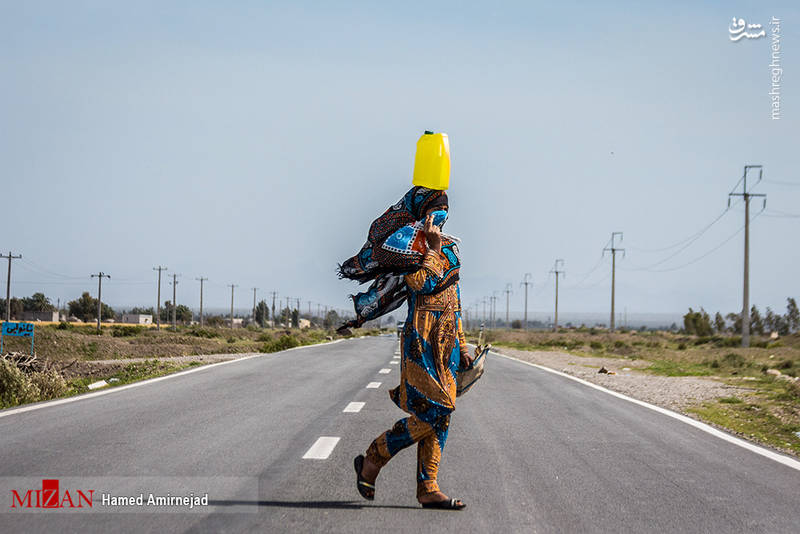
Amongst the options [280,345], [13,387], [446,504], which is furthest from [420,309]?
[280,345]

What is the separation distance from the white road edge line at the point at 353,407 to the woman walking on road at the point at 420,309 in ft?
16.7

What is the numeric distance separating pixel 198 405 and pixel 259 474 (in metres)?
4.70

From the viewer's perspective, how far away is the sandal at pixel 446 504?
18.0 ft

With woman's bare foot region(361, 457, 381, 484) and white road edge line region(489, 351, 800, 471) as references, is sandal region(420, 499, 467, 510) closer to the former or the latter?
woman's bare foot region(361, 457, 381, 484)

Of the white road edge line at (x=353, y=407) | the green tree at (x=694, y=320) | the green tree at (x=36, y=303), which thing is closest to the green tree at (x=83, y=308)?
the green tree at (x=36, y=303)

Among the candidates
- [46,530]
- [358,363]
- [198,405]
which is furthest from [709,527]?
[358,363]

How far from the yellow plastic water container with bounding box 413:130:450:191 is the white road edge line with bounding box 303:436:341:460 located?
3099 mm

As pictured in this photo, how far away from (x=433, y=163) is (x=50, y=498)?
3.45 m

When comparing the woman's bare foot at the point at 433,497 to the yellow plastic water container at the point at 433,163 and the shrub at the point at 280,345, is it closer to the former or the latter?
the yellow plastic water container at the point at 433,163

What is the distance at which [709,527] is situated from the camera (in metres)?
5.30

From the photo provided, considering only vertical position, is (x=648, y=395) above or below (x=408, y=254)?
below

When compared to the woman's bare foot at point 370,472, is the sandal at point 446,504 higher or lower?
lower

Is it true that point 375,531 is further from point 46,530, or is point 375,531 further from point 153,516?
point 46,530

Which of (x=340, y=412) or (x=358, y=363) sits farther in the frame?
(x=358, y=363)
